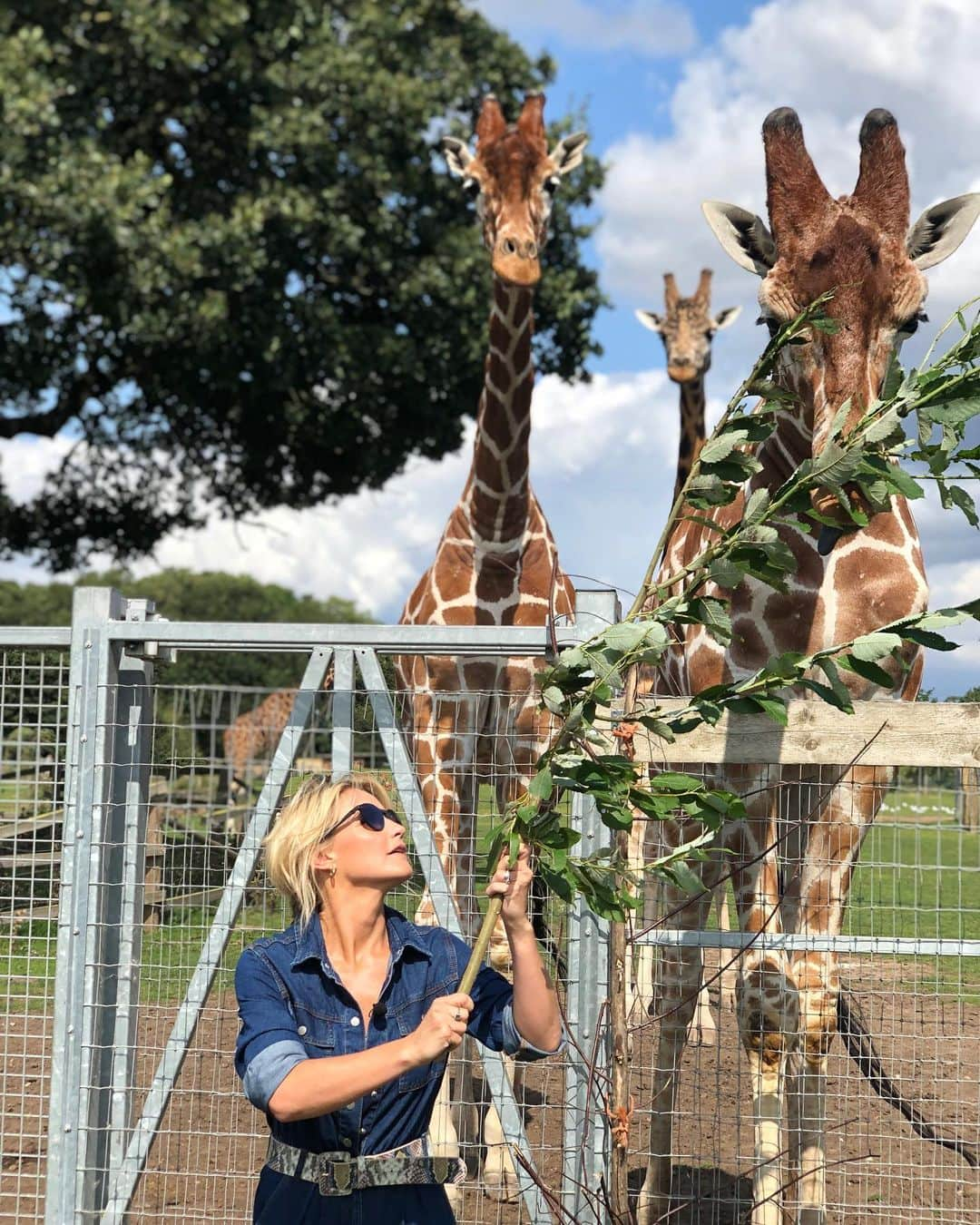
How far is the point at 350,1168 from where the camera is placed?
2771 millimetres

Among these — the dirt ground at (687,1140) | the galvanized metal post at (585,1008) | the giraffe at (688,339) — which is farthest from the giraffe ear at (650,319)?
the galvanized metal post at (585,1008)

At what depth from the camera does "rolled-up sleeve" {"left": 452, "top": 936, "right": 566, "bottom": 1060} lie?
9.66 feet

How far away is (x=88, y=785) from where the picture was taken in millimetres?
3727

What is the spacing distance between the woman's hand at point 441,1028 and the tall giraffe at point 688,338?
905 centimetres

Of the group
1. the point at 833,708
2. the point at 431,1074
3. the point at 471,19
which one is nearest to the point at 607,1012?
the point at 431,1074

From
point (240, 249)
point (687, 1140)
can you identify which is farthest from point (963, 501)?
point (240, 249)

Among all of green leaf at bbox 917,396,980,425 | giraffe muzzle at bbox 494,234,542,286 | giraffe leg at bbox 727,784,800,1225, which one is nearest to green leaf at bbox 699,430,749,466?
green leaf at bbox 917,396,980,425

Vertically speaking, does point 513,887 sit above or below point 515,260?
below

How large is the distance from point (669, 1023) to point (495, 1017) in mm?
1932

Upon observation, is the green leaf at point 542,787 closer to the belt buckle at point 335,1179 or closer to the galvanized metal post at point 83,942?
the belt buckle at point 335,1179

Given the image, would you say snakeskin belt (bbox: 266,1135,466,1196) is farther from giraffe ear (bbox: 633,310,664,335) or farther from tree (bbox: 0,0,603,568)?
tree (bbox: 0,0,603,568)

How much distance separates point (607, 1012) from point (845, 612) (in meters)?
1.79

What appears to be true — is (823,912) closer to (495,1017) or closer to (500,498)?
(495,1017)

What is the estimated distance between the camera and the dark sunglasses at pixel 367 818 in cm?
299
